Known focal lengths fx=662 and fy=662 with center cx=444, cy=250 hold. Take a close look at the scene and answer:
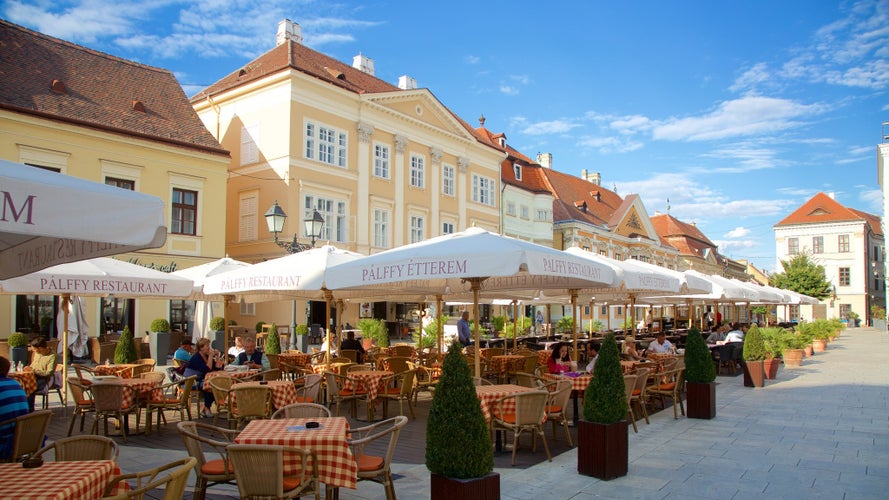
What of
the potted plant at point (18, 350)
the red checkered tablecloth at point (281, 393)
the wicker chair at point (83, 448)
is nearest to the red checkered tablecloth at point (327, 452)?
the wicker chair at point (83, 448)

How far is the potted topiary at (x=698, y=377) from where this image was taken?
395 inches

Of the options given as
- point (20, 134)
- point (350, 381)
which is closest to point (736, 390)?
point (350, 381)

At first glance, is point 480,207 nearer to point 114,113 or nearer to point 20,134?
point 114,113

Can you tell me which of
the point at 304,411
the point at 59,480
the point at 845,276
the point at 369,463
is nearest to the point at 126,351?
the point at 304,411

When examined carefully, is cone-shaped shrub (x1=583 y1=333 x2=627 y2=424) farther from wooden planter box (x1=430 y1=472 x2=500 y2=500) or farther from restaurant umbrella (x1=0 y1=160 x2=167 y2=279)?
restaurant umbrella (x1=0 y1=160 x2=167 y2=279)

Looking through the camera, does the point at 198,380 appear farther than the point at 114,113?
No

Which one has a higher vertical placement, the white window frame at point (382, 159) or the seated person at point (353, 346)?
the white window frame at point (382, 159)

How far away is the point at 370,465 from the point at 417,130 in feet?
96.9

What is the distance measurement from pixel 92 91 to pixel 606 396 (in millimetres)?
22746

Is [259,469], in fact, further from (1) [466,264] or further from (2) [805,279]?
(2) [805,279]

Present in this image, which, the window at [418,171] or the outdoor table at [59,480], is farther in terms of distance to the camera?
the window at [418,171]

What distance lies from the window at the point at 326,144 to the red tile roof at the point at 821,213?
197ft

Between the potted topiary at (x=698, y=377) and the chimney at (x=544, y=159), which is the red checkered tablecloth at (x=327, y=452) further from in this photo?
the chimney at (x=544, y=159)

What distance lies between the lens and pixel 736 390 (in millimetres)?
13914
